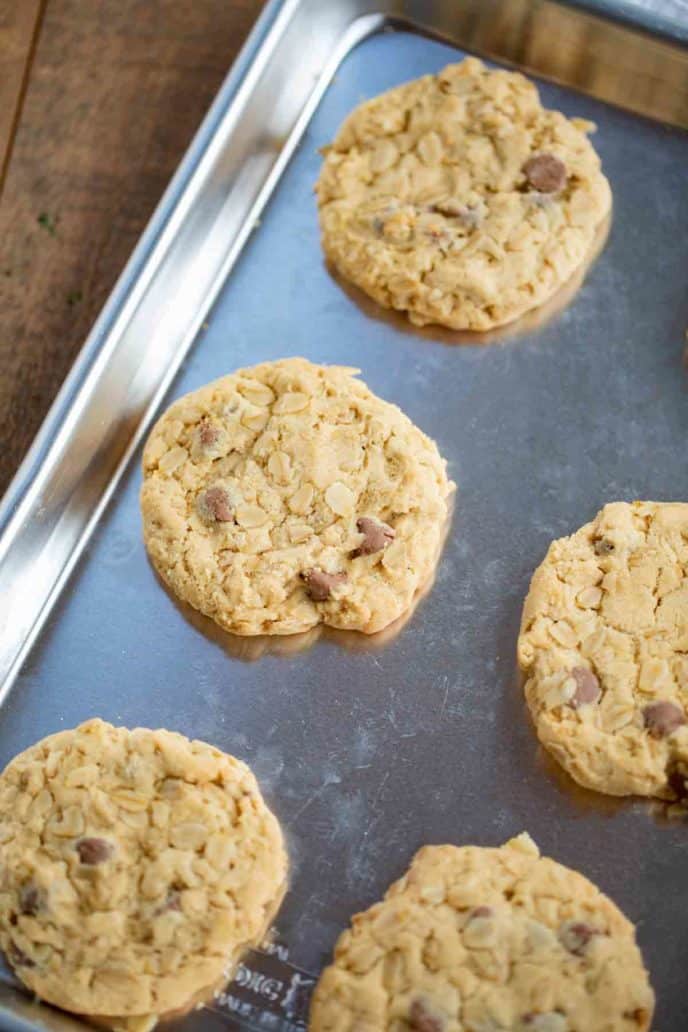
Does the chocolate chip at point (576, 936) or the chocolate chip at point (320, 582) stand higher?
the chocolate chip at point (320, 582)

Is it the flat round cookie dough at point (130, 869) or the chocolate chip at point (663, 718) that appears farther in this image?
the chocolate chip at point (663, 718)

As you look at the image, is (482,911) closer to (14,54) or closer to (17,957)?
(17,957)

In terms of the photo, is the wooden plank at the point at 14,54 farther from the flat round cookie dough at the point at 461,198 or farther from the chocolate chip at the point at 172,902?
the chocolate chip at the point at 172,902

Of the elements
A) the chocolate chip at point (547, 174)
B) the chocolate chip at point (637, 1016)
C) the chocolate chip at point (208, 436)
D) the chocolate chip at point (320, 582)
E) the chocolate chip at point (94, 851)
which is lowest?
the chocolate chip at point (94, 851)

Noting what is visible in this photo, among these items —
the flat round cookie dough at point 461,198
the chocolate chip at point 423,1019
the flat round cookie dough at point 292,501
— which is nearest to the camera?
the chocolate chip at point 423,1019

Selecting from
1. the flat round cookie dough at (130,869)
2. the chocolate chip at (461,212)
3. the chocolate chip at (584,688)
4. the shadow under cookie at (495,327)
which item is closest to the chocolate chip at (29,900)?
the flat round cookie dough at (130,869)

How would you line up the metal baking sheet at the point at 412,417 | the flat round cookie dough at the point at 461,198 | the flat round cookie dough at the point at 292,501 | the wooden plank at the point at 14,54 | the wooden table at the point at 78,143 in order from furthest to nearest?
the wooden plank at the point at 14,54, the wooden table at the point at 78,143, the flat round cookie dough at the point at 461,198, the flat round cookie dough at the point at 292,501, the metal baking sheet at the point at 412,417

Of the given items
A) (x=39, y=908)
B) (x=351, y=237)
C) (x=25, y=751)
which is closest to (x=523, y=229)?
(x=351, y=237)
